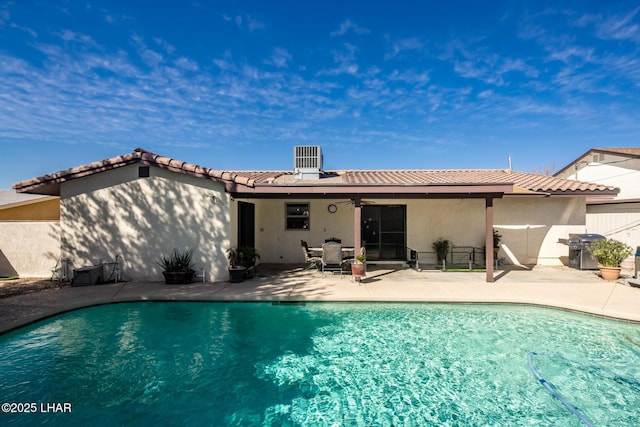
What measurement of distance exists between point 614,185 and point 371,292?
1868 centimetres

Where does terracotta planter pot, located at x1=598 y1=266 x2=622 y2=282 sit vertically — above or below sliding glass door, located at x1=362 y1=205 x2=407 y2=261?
below

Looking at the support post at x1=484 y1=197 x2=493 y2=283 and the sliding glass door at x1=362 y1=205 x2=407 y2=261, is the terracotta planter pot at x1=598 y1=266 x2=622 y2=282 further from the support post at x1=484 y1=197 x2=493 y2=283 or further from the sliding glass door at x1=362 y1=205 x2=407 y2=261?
the sliding glass door at x1=362 y1=205 x2=407 y2=261

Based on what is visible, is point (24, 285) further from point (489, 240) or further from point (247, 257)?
point (489, 240)

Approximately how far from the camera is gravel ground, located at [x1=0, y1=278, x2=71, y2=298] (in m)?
8.28

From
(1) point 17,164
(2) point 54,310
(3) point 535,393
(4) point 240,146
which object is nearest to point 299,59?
(4) point 240,146

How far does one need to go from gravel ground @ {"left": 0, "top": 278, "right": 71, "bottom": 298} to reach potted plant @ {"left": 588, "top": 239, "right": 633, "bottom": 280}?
16.9 metres

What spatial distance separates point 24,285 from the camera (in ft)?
29.8

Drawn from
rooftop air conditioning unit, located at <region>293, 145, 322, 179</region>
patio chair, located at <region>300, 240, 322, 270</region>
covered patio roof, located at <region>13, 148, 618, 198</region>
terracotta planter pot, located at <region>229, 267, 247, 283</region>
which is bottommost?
terracotta planter pot, located at <region>229, 267, 247, 283</region>

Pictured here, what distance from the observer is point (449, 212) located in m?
13.2

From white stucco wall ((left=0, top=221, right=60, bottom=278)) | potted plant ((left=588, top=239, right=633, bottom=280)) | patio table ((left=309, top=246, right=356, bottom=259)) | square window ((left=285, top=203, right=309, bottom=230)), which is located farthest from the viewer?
square window ((left=285, top=203, right=309, bottom=230))

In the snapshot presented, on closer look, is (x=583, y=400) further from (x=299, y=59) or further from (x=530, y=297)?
(x=299, y=59)

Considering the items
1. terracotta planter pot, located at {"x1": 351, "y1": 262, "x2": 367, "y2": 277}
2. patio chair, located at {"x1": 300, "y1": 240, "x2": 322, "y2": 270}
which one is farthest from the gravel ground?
terracotta planter pot, located at {"x1": 351, "y1": 262, "x2": 367, "y2": 277}

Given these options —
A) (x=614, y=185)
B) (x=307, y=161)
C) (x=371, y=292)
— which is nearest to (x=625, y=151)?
(x=614, y=185)

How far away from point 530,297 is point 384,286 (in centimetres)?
364
